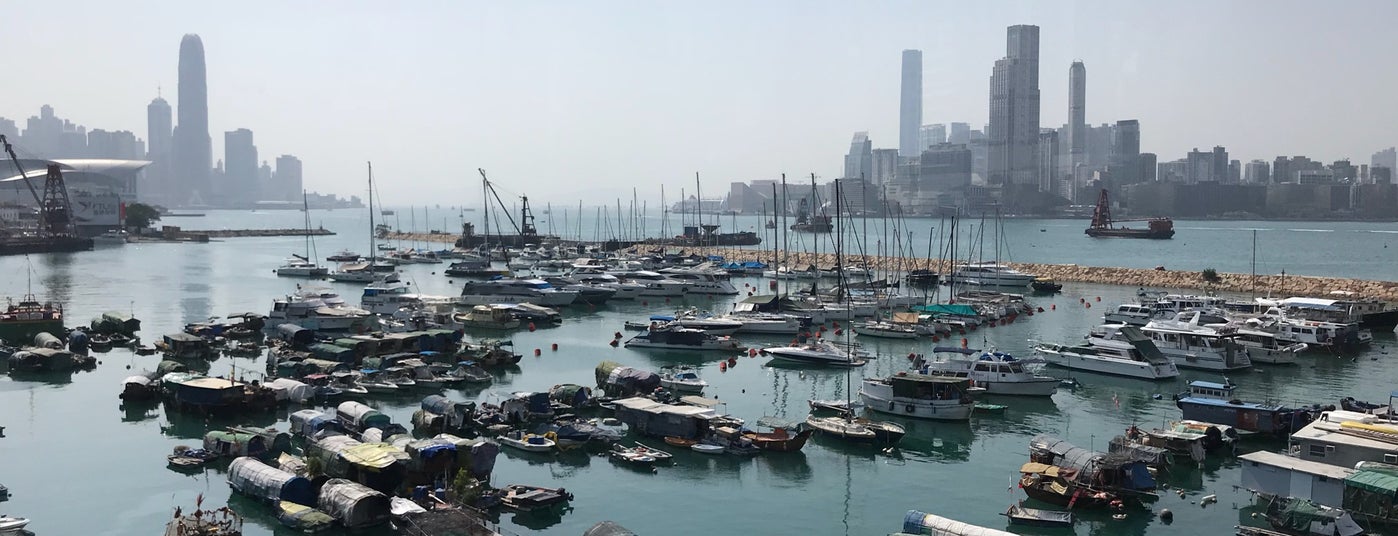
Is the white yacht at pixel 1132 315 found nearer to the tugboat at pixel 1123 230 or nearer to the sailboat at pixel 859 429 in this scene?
the sailboat at pixel 859 429

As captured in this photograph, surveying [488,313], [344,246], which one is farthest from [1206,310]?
[344,246]

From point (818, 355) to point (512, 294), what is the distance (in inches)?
960

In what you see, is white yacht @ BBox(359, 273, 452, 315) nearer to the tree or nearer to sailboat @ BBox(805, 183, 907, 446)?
sailboat @ BBox(805, 183, 907, 446)

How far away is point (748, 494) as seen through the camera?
2417 cm

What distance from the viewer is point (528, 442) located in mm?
27078

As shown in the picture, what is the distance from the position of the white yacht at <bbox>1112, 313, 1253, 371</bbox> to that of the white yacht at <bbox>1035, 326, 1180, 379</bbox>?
733mm

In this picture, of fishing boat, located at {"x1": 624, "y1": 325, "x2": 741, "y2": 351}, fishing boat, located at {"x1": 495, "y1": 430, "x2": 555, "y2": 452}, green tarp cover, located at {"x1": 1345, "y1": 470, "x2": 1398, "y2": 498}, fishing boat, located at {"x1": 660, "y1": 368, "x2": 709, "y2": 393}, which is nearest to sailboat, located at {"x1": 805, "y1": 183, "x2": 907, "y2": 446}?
fishing boat, located at {"x1": 660, "y1": 368, "x2": 709, "y2": 393}

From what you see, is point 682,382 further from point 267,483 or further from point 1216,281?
point 1216,281

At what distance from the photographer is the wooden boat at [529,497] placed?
2236 cm

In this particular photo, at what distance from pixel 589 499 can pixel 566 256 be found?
7290 centimetres

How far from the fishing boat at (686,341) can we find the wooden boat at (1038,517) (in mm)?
22741

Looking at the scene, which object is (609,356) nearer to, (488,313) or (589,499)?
(488,313)

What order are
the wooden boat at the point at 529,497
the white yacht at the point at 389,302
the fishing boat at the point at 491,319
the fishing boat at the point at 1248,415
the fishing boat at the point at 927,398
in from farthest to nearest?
the white yacht at the point at 389,302, the fishing boat at the point at 491,319, the fishing boat at the point at 927,398, the fishing boat at the point at 1248,415, the wooden boat at the point at 529,497

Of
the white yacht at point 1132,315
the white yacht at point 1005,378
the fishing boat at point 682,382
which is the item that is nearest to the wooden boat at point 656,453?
the fishing boat at point 682,382
